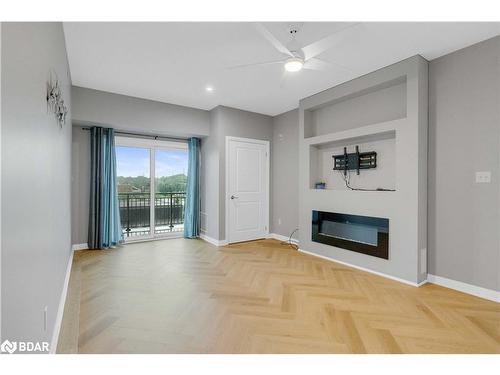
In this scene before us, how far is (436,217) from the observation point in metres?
2.95

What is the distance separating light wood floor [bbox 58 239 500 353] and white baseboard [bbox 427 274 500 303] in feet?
0.36

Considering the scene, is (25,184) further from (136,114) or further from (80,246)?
(80,246)

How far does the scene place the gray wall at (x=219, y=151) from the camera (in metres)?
4.80

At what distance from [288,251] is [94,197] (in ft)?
11.9

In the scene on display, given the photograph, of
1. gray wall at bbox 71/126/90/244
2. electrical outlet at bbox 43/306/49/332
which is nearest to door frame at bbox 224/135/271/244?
gray wall at bbox 71/126/90/244

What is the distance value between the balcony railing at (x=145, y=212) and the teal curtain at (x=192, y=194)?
382 millimetres

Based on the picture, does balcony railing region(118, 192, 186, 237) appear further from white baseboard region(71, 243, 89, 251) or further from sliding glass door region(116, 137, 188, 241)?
white baseboard region(71, 243, 89, 251)

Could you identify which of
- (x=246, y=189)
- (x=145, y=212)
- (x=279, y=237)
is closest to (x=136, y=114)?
(x=145, y=212)

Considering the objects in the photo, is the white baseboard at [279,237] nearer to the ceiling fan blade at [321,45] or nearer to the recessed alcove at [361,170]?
the recessed alcove at [361,170]

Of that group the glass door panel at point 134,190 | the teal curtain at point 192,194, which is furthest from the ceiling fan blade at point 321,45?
the glass door panel at point 134,190

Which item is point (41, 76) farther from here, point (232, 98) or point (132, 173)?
point (132, 173)

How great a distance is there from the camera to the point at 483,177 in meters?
2.60

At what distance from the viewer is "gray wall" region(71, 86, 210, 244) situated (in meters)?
4.02

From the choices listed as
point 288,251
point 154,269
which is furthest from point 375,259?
point 154,269
